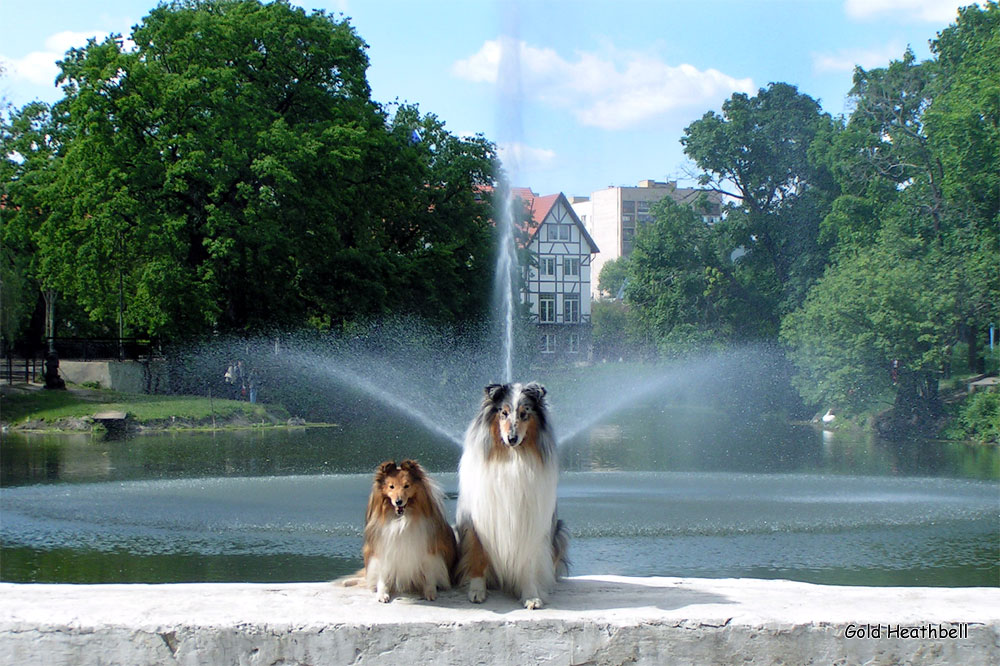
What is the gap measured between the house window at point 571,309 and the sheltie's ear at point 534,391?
209ft

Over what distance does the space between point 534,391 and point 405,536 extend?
0.95 metres

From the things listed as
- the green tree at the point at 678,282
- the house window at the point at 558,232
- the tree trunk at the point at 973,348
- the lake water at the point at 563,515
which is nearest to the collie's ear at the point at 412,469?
the lake water at the point at 563,515

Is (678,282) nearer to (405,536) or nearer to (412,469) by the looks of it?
(412,469)

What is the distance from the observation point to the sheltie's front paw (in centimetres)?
509

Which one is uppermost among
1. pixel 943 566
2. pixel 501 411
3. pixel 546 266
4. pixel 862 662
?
pixel 546 266

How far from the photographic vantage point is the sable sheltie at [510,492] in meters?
5.18

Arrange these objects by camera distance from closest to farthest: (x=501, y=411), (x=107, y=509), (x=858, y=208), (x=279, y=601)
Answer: (x=279, y=601), (x=501, y=411), (x=107, y=509), (x=858, y=208)

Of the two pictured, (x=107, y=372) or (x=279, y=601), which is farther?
(x=107, y=372)

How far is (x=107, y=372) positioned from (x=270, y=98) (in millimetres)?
11749

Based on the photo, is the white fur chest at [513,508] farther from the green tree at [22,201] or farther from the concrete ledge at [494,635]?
the green tree at [22,201]

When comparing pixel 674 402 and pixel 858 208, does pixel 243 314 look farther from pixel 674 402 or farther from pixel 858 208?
pixel 858 208

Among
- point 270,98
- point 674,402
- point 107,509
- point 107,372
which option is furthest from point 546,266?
point 107,509

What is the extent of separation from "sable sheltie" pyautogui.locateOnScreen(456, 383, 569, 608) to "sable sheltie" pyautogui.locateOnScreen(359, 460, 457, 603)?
17cm

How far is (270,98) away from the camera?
40.0 m
